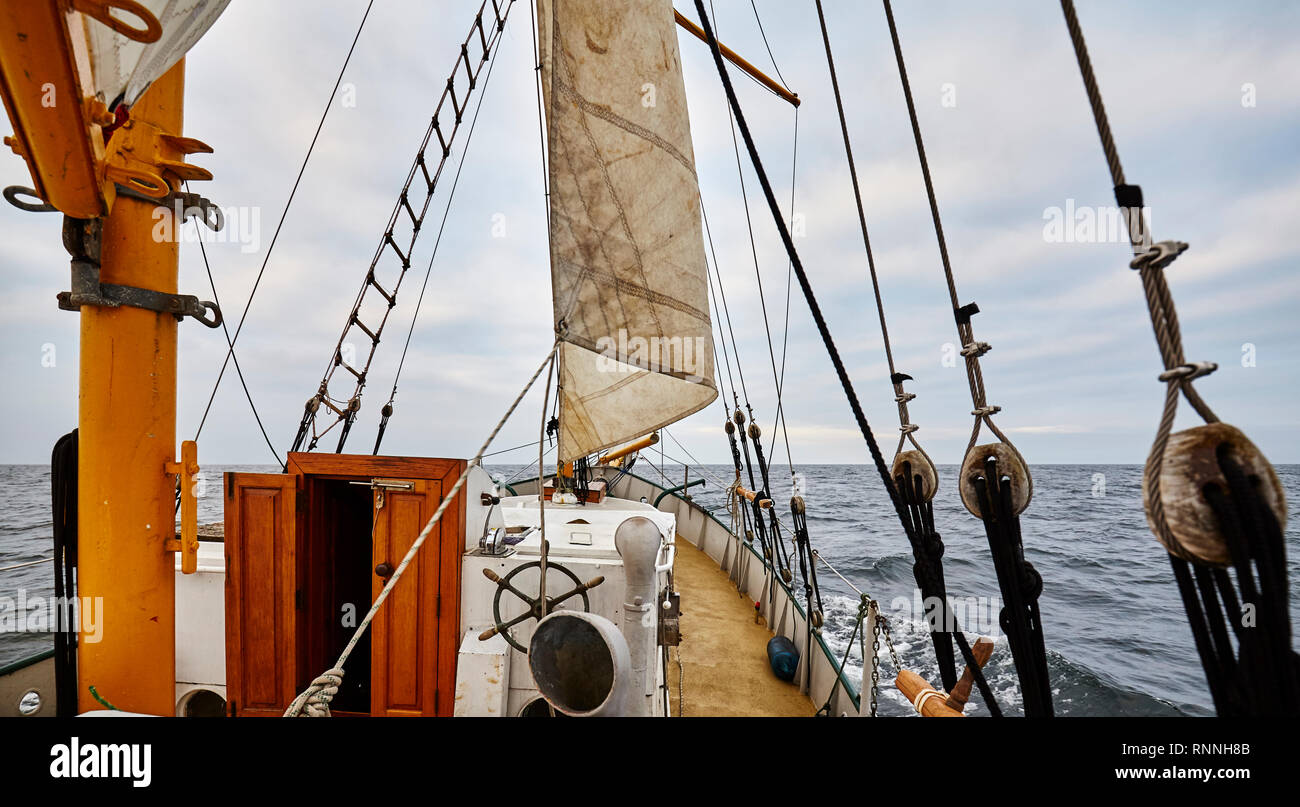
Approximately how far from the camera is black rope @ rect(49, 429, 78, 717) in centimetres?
284

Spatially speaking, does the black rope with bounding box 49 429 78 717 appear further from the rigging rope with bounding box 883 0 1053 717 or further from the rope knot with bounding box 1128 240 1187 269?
the rope knot with bounding box 1128 240 1187 269

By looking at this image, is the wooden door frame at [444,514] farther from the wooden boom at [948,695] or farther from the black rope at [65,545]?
the wooden boom at [948,695]

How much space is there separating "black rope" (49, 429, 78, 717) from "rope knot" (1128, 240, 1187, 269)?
4.75 m

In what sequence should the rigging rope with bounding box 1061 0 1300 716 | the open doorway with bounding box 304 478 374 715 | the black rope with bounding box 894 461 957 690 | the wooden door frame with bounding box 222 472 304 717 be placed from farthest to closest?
the open doorway with bounding box 304 478 374 715
the wooden door frame with bounding box 222 472 304 717
the black rope with bounding box 894 461 957 690
the rigging rope with bounding box 1061 0 1300 716

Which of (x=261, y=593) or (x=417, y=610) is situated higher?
(x=261, y=593)

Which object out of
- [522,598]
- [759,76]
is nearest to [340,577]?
[522,598]

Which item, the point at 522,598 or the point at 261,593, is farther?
the point at 261,593

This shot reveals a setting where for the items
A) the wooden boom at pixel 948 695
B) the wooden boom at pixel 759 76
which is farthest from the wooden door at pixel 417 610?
the wooden boom at pixel 759 76

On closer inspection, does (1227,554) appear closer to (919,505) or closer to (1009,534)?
(1009,534)

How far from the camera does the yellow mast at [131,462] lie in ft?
9.12

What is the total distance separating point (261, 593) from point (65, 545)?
1.62 metres

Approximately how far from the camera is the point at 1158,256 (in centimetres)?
137

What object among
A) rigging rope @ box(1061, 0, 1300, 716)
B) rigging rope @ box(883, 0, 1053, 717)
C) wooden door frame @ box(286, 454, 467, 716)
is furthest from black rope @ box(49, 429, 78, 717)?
rigging rope @ box(1061, 0, 1300, 716)
